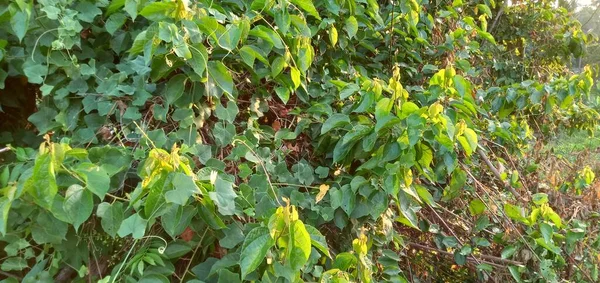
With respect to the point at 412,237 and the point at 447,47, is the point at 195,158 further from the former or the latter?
the point at 447,47

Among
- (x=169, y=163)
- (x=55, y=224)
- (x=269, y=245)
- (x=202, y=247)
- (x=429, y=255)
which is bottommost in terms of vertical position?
(x=429, y=255)

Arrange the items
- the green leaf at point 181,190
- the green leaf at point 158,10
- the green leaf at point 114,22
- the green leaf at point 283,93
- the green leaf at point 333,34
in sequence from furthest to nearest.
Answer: the green leaf at point 333,34 < the green leaf at point 283,93 < the green leaf at point 114,22 < the green leaf at point 158,10 < the green leaf at point 181,190

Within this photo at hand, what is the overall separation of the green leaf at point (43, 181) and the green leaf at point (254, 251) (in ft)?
1.16

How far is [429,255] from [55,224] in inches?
62.4

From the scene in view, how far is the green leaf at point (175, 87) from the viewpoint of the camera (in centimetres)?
127

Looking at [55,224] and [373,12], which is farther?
[373,12]

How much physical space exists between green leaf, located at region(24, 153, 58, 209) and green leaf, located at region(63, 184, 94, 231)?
0.13ft

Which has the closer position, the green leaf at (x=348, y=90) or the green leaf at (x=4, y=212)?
the green leaf at (x=4, y=212)

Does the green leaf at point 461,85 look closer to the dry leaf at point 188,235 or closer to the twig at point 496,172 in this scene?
the twig at point 496,172

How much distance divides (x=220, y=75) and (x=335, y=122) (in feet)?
1.34

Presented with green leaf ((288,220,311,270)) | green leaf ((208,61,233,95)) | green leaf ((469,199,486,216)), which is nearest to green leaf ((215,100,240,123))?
green leaf ((208,61,233,95))

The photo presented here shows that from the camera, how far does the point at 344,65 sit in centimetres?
196

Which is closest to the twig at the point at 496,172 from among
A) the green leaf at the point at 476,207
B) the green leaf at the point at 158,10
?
the green leaf at the point at 476,207

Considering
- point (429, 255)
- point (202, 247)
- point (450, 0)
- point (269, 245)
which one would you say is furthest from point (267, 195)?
point (450, 0)
